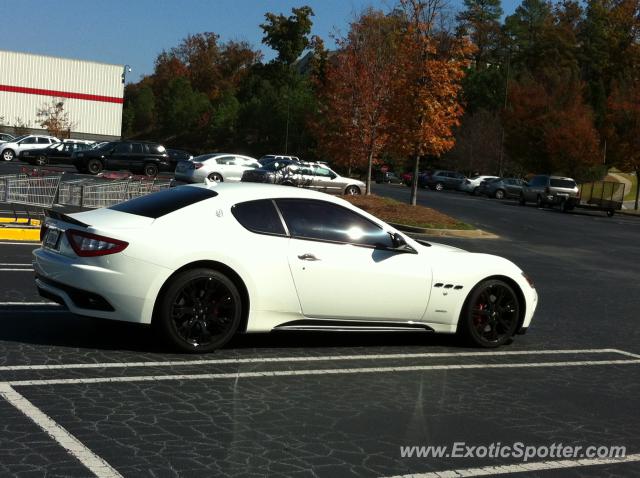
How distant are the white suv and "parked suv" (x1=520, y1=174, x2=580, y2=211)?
26795 millimetres

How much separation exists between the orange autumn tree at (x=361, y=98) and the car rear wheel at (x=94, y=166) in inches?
516

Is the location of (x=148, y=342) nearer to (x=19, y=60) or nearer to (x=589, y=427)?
(x=589, y=427)

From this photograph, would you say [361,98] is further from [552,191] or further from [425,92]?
[552,191]

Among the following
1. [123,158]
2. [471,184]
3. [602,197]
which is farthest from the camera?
[471,184]

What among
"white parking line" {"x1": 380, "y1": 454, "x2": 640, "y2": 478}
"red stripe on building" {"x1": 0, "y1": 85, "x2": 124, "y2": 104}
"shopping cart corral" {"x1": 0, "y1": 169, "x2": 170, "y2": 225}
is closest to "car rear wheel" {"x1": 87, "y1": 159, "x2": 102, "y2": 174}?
"shopping cart corral" {"x1": 0, "y1": 169, "x2": 170, "y2": 225}

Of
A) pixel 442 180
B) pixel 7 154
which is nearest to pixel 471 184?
pixel 442 180

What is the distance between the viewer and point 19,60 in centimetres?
8062

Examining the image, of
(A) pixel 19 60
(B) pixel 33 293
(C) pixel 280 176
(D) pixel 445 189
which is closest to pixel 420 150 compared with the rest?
(C) pixel 280 176

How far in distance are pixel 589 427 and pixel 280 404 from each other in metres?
2.11

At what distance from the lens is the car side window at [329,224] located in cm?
787

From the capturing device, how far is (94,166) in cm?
4438

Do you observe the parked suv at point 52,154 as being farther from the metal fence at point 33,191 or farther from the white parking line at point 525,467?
the white parking line at point 525,467

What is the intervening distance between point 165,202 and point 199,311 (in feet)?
3.64

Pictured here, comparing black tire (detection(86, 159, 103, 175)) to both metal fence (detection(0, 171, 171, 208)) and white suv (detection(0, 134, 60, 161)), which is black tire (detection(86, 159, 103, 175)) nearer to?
white suv (detection(0, 134, 60, 161))
